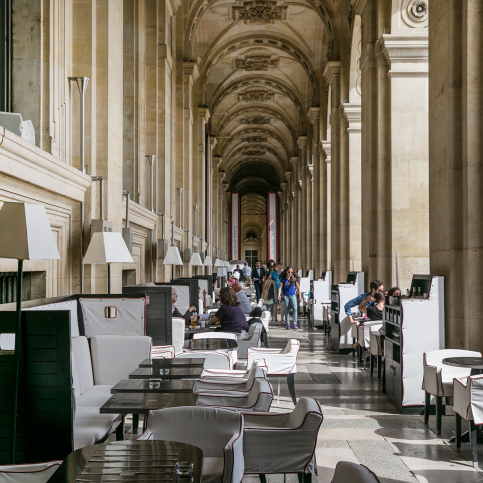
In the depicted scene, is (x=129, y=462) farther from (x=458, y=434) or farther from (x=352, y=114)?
(x=352, y=114)

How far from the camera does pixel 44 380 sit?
3.35 metres

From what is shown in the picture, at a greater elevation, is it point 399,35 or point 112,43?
point 399,35

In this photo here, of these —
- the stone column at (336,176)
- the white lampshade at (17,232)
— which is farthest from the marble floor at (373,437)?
the stone column at (336,176)

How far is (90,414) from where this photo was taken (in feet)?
13.5

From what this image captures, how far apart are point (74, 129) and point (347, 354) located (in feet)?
20.0

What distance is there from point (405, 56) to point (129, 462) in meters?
9.46

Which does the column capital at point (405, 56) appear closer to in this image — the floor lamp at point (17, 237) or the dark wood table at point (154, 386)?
the dark wood table at point (154, 386)

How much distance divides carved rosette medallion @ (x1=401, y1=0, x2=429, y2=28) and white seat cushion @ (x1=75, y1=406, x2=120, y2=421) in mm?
8712

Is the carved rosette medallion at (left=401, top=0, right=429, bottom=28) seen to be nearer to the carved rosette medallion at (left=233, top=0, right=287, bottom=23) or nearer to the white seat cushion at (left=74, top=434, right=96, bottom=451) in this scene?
the white seat cushion at (left=74, top=434, right=96, bottom=451)

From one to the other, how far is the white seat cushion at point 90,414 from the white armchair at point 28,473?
1633 mm

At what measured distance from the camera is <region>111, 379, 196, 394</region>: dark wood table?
3819mm

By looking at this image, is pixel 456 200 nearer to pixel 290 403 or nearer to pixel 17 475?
pixel 290 403

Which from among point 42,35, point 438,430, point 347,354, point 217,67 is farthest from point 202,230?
point 438,430

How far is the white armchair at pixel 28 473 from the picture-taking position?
2.28 m
